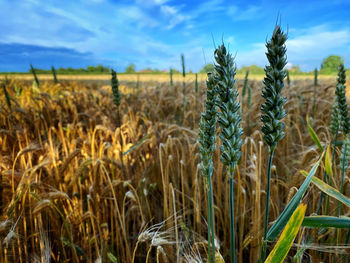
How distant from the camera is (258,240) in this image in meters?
1.29

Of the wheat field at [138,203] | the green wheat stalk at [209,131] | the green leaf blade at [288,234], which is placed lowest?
the wheat field at [138,203]

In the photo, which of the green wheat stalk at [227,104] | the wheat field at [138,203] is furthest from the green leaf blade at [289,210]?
the green wheat stalk at [227,104]

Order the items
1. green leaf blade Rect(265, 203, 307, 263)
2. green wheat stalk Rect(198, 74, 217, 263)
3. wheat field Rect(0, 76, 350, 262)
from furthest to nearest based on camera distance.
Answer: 1. wheat field Rect(0, 76, 350, 262)
2. green wheat stalk Rect(198, 74, 217, 263)
3. green leaf blade Rect(265, 203, 307, 263)

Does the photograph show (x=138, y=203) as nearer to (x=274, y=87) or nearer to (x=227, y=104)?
(x=227, y=104)

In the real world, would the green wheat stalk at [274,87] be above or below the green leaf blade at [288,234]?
above

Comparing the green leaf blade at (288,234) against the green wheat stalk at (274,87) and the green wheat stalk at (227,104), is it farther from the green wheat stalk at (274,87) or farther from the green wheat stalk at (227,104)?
the green wheat stalk at (227,104)

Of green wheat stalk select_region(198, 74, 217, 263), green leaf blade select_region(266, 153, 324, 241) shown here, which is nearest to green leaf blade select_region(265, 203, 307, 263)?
green leaf blade select_region(266, 153, 324, 241)

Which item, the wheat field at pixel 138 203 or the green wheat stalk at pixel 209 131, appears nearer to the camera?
the green wheat stalk at pixel 209 131

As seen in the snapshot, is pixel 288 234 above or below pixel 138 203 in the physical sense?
above

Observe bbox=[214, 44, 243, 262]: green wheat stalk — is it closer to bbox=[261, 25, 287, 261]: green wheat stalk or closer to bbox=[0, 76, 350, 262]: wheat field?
bbox=[261, 25, 287, 261]: green wheat stalk

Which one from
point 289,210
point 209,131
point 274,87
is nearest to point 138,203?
point 209,131

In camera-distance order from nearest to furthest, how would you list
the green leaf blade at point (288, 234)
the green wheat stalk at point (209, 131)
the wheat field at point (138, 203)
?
the green leaf blade at point (288, 234)
the green wheat stalk at point (209, 131)
the wheat field at point (138, 203)

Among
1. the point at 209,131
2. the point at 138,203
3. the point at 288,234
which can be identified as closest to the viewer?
the point at 288,234

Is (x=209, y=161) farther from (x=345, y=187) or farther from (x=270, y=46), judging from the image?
(x=345, y=187)
